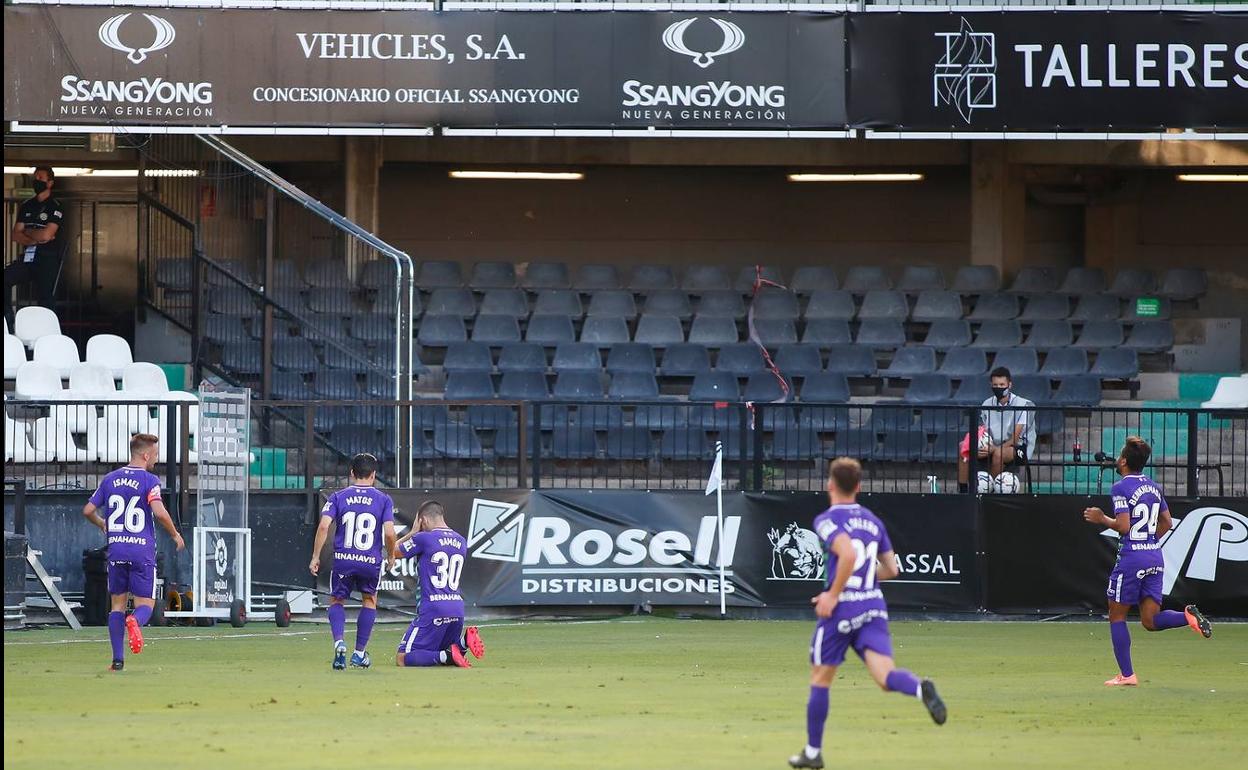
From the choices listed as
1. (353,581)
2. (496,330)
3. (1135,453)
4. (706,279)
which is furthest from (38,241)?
(1135,453)

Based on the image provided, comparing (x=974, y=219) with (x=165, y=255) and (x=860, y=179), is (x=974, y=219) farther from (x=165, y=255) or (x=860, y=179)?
(x=165, y=255)

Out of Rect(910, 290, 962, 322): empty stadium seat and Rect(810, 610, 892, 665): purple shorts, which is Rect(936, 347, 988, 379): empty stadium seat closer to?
Rect(910, 290, 962, 322): empty stadium seat

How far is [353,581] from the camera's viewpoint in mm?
14727

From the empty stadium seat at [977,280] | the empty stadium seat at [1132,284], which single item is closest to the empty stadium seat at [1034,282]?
the empty stadium seat at [977,280]

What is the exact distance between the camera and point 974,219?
91.7 feet


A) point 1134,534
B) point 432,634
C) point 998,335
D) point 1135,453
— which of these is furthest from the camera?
point 998,335

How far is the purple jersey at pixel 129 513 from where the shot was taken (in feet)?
47.1

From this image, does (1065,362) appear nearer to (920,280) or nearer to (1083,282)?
(1083,282)

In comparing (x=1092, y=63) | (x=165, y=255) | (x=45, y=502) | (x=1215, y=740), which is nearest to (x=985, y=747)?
(x=1215, y=740)

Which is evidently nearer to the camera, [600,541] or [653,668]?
[653,668]

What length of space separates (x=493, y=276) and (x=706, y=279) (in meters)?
3.18

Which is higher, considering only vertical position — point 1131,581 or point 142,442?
point 142,442

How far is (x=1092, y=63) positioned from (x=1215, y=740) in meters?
13.9

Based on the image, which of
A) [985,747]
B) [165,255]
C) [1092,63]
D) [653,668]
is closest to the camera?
[985,747]
